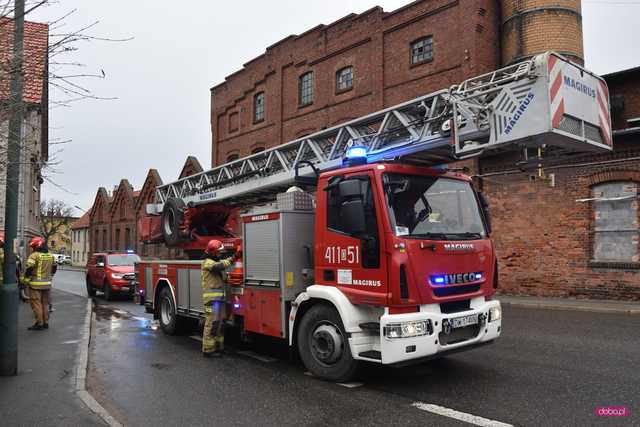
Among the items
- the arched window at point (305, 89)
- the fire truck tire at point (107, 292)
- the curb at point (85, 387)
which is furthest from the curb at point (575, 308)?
the arched window at point (305, 89)

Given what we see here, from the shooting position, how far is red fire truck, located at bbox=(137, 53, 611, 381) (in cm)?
529

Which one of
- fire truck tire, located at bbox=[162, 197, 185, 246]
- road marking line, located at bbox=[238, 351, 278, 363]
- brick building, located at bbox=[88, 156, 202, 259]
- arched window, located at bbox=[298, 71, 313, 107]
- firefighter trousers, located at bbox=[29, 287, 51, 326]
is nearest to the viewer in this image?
road marking line, located at bbox=[238, 351, 278, 363]

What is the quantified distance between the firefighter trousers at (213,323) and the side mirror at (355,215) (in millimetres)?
2835

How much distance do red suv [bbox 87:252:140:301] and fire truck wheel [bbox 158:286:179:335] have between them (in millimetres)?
7410

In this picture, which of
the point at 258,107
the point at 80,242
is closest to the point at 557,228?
the point at 258,107

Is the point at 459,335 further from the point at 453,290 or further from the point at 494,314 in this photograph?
the point at 494,314

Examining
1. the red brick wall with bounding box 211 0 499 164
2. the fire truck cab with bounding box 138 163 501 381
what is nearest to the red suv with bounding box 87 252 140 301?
the red brick wall with bounding box 211 0 499 164


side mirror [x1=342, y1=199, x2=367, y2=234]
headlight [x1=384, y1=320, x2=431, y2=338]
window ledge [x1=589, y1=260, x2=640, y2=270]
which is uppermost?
side mirror [x1=342, y1=199, x2=367, y2=234]

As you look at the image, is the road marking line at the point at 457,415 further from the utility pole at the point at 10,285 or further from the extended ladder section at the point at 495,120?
the utility pole at the point at 10,285

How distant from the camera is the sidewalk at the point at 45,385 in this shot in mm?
4668

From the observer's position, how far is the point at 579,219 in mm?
14711

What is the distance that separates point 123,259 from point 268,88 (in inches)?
502

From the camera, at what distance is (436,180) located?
6.12 metres

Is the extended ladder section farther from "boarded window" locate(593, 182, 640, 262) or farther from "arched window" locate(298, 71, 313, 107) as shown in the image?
"arched window" locate(298, 71, 313, 107)
